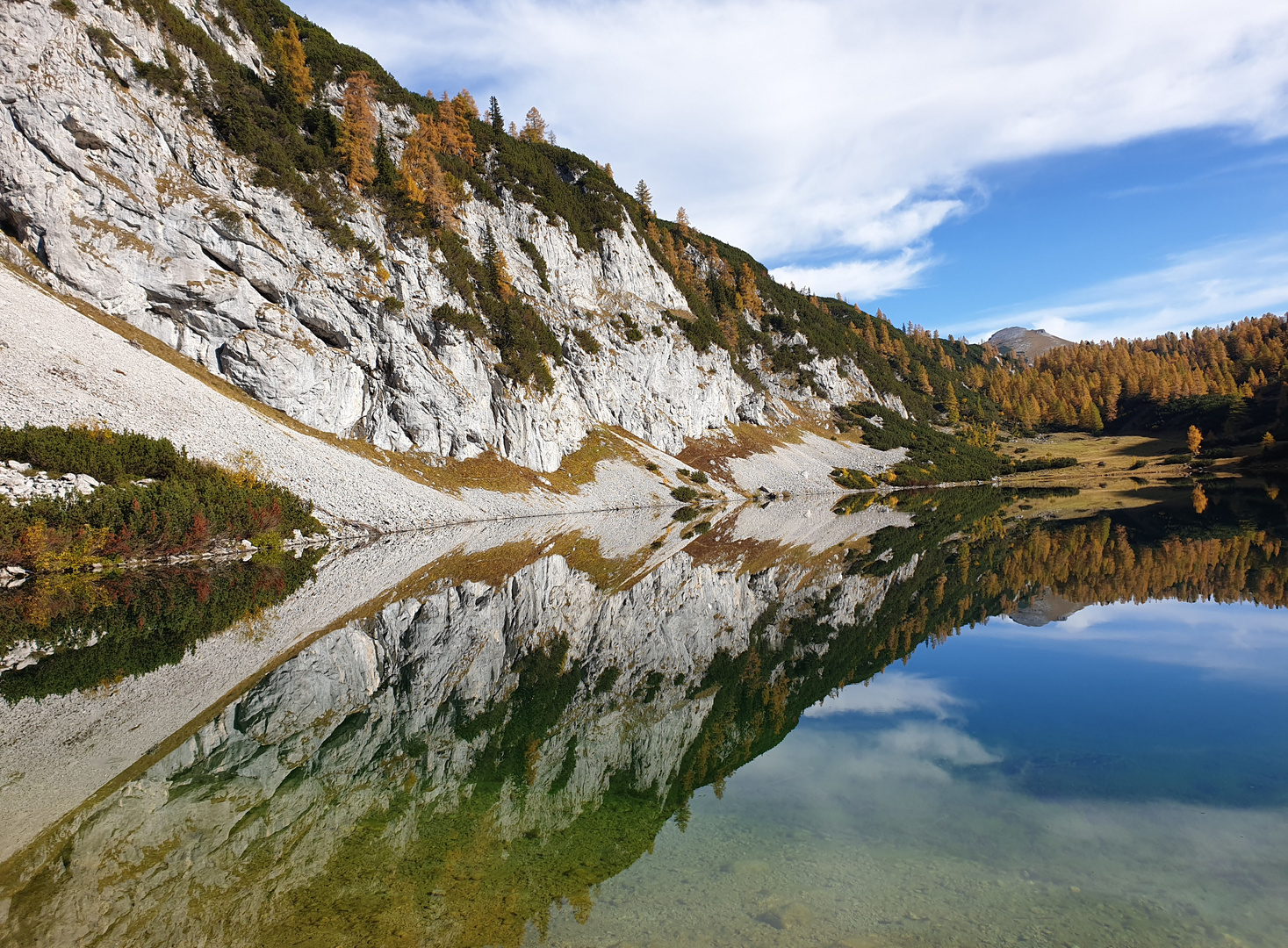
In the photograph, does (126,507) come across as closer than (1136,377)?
Yes

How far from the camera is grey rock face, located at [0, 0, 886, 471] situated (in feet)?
136

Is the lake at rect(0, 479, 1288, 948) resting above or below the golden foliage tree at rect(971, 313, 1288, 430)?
below

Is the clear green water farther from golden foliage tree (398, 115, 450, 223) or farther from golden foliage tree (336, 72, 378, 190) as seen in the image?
golden foliage tree (398, 115, 450, 223)

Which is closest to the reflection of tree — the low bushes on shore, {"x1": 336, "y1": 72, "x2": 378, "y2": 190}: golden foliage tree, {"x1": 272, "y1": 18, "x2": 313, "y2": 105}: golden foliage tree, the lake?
the lake

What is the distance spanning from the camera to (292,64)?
203 ft

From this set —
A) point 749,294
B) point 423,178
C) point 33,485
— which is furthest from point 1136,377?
point 33,485

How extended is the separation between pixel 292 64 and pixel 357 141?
12276 mm

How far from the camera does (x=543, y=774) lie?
27.7 feet

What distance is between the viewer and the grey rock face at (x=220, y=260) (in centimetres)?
4131

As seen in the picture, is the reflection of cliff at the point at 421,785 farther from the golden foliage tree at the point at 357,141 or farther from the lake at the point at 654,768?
the golden foliage tree at the point at 357,141

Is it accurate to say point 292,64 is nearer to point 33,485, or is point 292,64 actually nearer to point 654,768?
point 33,485

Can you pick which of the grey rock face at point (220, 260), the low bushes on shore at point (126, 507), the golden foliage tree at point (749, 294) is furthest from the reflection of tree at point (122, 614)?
the golden foliage tree at point (749, 294)

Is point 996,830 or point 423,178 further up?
point 423,178

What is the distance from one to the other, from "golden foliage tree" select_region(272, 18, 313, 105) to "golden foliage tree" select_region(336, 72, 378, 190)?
156 inches
